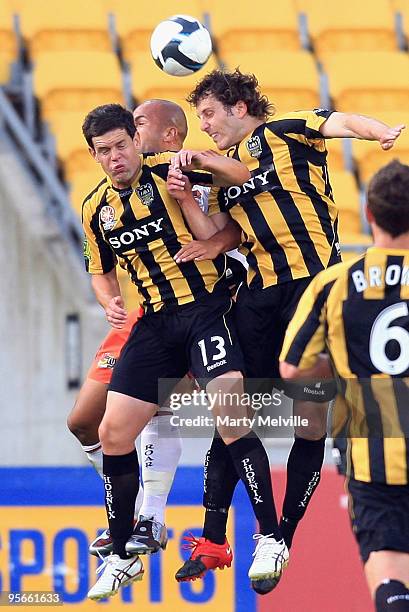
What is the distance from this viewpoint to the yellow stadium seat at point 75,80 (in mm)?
11000

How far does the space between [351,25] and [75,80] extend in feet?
9.04

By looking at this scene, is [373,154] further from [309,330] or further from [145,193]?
[309,330]

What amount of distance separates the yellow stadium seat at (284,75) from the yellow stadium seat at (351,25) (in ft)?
1.52

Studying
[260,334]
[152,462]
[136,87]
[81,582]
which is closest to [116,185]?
[260,334]

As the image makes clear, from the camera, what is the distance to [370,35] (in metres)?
12.4

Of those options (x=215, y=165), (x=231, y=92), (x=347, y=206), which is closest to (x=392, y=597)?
(x=215, y=165)

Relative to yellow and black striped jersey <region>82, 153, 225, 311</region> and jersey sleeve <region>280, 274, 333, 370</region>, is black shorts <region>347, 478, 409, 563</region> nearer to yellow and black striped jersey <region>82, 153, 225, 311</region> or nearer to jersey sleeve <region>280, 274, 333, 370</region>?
jersey sleeve <region>280, 274, 333, 370</region>

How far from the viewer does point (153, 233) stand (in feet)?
20.3

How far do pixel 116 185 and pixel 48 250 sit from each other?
422 cm

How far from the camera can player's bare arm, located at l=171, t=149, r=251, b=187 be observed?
5883 millimetres

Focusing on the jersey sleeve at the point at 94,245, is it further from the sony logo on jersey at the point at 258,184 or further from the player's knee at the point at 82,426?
the player's knee at the point at 82,426

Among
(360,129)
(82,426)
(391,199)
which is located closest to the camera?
(391,199)

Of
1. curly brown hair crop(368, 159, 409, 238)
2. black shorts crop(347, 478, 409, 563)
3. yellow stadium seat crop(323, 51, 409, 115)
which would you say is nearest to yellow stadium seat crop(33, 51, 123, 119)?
yellow stadium seat crop(323, 51, 409, 115)

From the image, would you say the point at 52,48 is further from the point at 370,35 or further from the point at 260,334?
the point at 260,334
